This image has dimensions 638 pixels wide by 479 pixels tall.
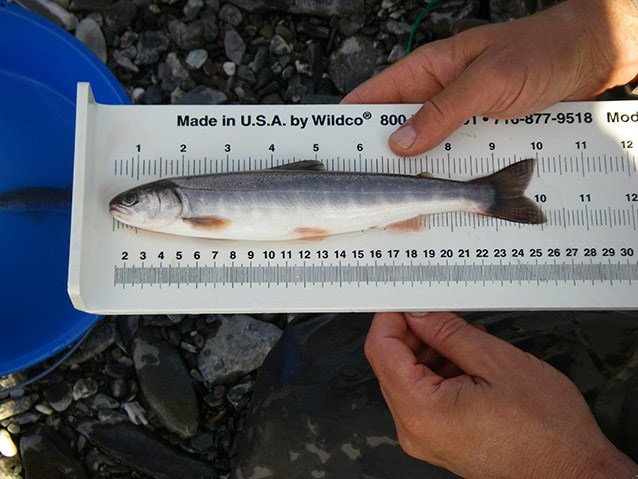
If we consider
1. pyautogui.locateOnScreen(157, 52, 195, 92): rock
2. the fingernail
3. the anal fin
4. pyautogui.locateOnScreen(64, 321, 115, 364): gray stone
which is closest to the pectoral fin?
the anal fin

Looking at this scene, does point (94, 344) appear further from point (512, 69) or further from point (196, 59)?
point (512, 69)

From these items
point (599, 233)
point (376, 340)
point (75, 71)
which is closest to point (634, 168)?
point (599, 233)

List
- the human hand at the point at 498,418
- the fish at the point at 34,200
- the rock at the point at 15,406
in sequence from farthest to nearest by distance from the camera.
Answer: the fish at the point at 34,200, the rock at the point at 15,406, the human hand at the point at 498,418

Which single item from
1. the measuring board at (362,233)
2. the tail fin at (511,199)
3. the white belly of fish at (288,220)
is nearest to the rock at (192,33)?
the measuring board at (362,233)

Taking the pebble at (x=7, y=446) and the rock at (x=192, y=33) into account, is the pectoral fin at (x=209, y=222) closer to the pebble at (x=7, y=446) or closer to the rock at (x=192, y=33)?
the rock at (x=192, y=33)

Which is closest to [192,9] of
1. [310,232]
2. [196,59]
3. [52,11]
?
[196,59]

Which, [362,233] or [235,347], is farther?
[235,347]
